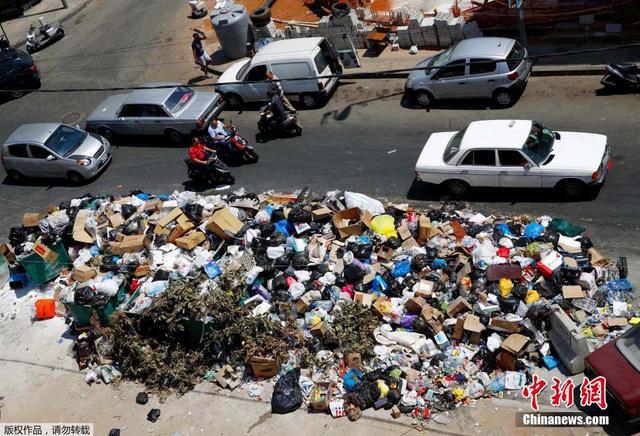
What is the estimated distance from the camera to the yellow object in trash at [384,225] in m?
14.1

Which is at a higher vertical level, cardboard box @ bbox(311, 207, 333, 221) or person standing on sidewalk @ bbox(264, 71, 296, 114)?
person standing on sidewalk @ bbox(264, 71, 296, 114)

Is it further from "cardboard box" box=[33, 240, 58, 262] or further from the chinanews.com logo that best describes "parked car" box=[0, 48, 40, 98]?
the chinanews.com logo

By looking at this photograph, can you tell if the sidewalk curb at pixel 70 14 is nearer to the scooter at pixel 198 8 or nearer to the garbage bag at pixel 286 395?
the scooter at pixel 198 8

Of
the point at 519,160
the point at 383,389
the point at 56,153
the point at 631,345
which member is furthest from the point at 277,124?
the point at 631,345

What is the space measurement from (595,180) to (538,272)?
9.34 ft

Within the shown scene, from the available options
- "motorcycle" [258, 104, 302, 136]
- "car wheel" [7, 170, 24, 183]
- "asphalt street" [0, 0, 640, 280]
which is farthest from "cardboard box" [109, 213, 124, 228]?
"car wheel" [7, 170, 24, 183]

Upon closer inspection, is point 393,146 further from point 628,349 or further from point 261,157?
point 628,349

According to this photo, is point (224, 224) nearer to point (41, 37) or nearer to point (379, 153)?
point (379, 153)

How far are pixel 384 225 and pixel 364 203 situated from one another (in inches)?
36.3

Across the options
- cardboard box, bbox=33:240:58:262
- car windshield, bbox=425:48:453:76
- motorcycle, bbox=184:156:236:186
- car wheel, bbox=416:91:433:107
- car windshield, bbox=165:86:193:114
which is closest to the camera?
cardboard box, bbox=33:240:58:262

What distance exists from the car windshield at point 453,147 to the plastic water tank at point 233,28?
Answer: 35.9ft

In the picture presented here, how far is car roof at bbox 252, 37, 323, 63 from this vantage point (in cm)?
1977

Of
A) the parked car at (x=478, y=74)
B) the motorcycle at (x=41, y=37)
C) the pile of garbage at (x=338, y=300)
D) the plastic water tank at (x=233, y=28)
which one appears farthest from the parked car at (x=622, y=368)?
the motorcycle at (x=41, y=37)

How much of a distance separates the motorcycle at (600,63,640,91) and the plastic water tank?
39.9 ft
